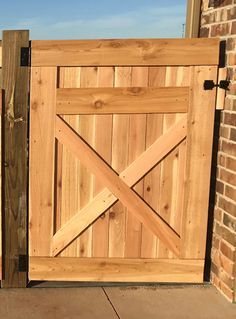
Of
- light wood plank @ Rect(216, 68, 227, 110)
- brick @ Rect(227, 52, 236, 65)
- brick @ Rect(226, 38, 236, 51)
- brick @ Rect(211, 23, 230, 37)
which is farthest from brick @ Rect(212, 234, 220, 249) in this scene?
brick @ Rect(211, 23, 230, 37)

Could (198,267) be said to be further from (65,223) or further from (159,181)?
(65,223)

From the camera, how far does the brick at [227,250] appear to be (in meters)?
4.05

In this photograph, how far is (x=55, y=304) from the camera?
12.9ft

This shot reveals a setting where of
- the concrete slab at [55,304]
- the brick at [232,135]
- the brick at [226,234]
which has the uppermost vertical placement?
the brick at [232,135]

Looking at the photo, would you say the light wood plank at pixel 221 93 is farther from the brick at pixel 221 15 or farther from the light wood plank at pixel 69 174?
the light wood plank at pixel 69 174

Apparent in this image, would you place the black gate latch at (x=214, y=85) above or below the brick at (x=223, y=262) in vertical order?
above

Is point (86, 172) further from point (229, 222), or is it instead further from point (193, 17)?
point (193, 17)

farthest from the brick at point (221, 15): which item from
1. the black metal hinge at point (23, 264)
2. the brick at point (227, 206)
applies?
the black metal hinge at point (23, 264)

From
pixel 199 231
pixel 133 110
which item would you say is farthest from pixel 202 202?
pixel 133 110

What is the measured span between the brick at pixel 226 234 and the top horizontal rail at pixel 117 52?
1.40 meters

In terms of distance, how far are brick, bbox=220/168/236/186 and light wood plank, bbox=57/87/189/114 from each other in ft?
2.16

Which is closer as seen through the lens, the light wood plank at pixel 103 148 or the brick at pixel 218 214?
the light wood plank at pixel 103 148

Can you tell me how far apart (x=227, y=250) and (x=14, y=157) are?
1908 millimetres

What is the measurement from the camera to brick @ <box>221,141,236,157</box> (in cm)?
401
